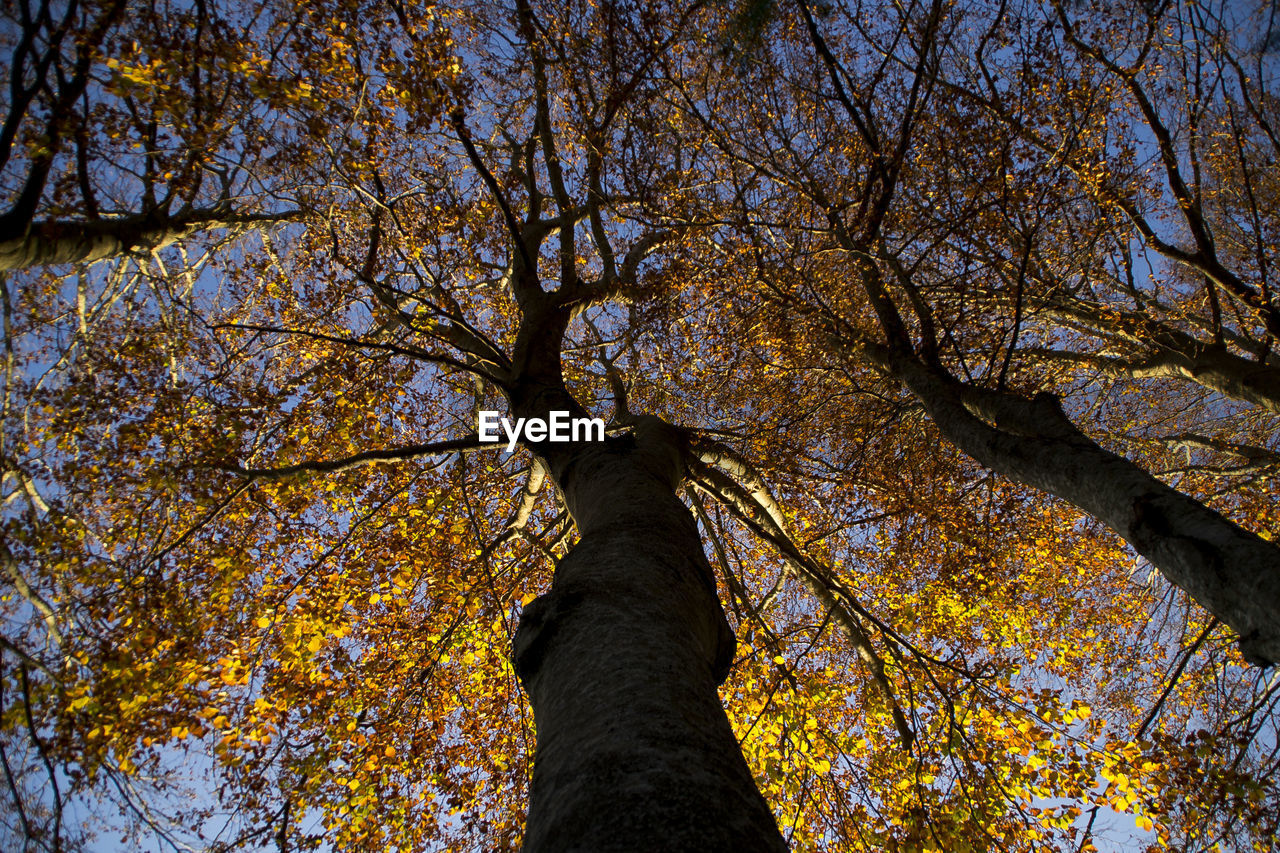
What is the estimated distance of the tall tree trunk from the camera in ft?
3.45

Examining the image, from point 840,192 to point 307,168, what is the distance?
6972 mm

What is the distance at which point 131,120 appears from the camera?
14.8 ft

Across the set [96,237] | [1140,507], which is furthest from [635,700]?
[96,237]

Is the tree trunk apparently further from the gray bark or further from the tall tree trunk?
the gray bark

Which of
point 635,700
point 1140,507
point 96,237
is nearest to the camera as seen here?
point 635,700

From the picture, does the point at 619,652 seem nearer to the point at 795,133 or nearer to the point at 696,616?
the point at 696,616

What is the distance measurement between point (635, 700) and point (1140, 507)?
3.00 m

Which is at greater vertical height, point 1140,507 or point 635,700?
point 1140,507

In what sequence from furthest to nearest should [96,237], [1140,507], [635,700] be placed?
[96,237] → [1140,507] → [635,700]

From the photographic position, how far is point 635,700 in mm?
1404

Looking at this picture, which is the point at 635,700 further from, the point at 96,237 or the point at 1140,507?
the point at 96,237

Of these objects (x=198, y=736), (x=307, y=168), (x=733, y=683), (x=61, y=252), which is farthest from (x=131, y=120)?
(x=733, y=683)

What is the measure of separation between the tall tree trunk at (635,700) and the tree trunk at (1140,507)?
6.96 ft

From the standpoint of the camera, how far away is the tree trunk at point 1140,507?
225 cm
